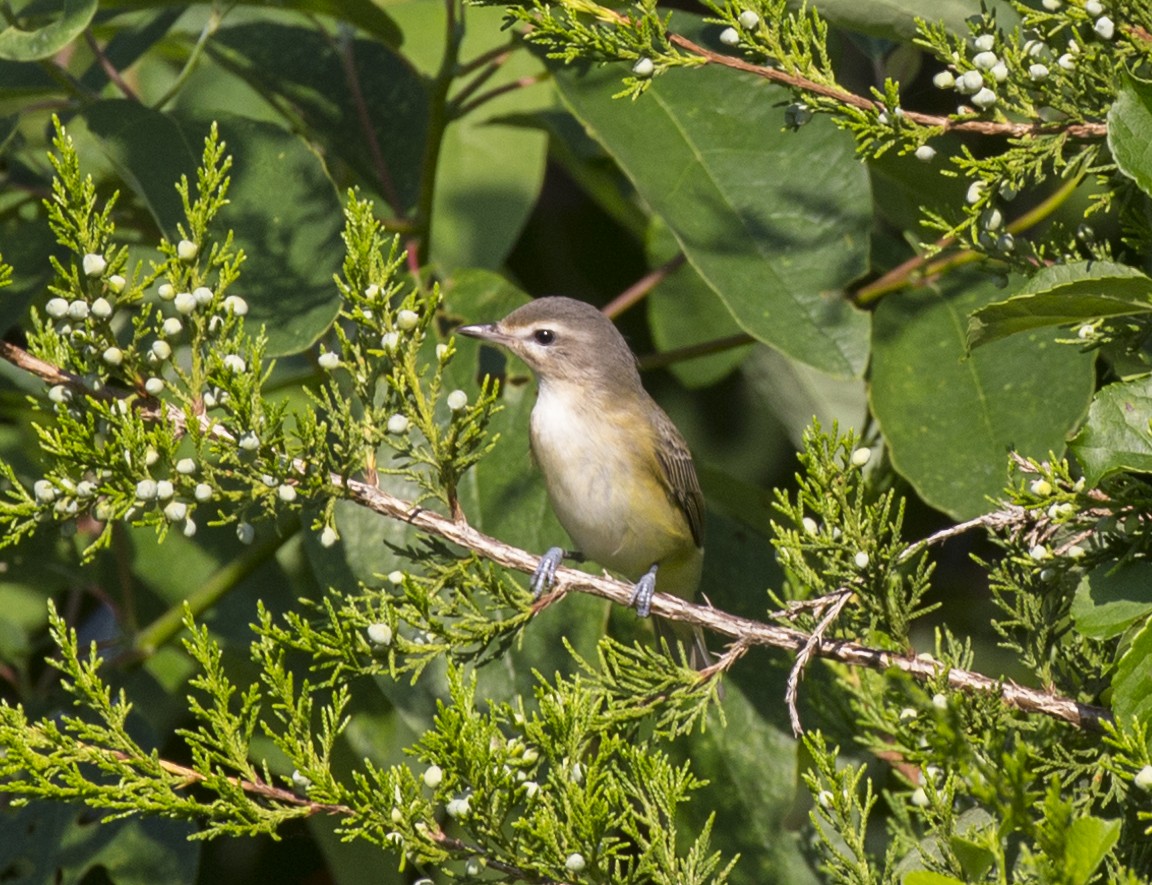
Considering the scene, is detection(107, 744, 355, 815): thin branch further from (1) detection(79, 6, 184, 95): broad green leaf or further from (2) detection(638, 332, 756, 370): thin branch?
(1) detection(79, 6, 184, 95): broad green leaf

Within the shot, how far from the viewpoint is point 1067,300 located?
6.86 feet

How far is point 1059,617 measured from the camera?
2.41m

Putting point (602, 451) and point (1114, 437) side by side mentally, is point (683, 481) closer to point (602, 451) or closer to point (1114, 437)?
point (602, 451)

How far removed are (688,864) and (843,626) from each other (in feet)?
1.75

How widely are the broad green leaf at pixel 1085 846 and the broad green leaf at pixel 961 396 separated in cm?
145

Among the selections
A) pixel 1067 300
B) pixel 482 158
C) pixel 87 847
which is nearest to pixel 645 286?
pixel 482 158

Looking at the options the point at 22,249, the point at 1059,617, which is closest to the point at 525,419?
the point at 22,249

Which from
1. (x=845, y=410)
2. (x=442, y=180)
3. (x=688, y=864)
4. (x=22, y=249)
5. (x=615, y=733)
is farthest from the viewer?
(x=442, y=180)

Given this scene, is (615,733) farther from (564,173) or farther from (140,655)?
(564,173)

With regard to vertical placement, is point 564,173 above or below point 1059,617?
below

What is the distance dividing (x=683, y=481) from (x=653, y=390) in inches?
60.4

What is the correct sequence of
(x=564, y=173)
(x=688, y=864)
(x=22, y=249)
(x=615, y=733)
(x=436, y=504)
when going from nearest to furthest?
(x=688, y=864), (x=615, y=733), (x=436, y=504), (x=22, y=249), (x=564, y=173)

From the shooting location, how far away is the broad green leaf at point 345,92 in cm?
399

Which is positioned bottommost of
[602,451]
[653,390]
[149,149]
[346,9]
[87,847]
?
[653,390]
